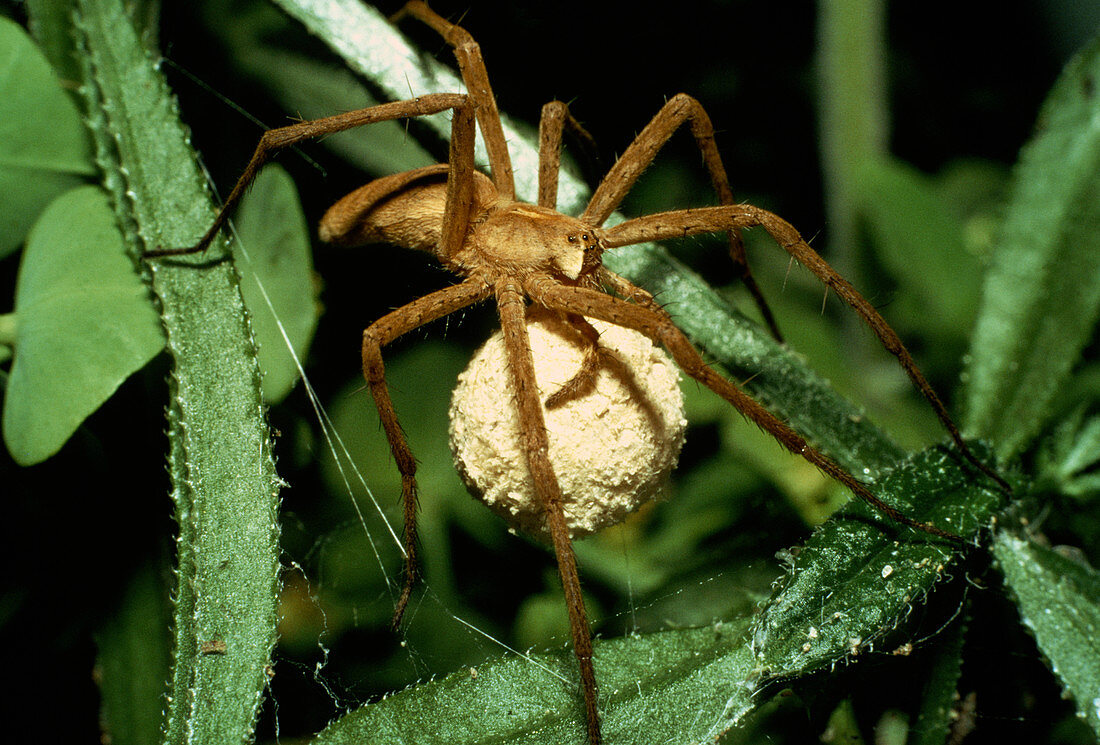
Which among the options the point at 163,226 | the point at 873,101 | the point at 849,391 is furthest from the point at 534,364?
the point at 873,101

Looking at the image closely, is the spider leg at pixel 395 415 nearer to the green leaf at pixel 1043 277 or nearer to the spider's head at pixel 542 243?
the spider's head at pixel 542 243

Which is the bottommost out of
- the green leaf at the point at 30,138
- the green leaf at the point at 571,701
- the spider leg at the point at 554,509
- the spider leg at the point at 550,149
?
the green leaf at the point at 571,701

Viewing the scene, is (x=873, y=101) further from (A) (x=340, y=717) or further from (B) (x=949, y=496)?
(A) (x=340, y=717)

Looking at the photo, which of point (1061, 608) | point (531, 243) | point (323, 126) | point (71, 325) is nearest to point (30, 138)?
point (71, 325)

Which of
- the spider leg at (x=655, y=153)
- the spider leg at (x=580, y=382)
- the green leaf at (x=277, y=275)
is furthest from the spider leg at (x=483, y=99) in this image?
the spider leg at (x=580, y=382)

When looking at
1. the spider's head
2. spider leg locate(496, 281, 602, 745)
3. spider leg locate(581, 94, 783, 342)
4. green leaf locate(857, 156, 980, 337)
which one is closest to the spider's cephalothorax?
the spider's head
